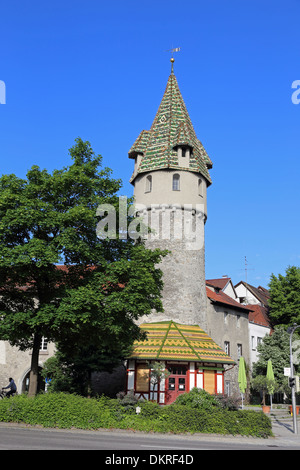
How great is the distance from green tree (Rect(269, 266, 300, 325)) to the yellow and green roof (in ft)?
64.8

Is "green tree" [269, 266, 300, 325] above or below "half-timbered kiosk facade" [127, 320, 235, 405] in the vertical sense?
above

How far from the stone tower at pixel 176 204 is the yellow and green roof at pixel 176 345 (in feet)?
3.11

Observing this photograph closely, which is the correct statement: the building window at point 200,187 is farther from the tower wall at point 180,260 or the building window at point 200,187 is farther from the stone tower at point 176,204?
the tower wall at point 180,260

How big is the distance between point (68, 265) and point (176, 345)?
1119cm

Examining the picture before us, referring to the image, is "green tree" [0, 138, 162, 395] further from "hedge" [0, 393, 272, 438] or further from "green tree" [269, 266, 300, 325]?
"green tree" [269, 266, 300, 325]

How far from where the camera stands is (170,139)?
1438 inches

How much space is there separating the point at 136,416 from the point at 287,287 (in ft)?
112

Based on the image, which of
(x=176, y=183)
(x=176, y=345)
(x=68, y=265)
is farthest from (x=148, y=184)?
(x=68, y=265)

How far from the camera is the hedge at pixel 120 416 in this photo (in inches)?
720

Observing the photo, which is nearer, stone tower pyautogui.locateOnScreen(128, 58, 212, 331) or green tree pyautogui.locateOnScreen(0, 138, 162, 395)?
green tree pyautogui.locateOnScreen(0, 138, 162, 395)

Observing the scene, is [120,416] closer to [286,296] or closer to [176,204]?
[176,204]

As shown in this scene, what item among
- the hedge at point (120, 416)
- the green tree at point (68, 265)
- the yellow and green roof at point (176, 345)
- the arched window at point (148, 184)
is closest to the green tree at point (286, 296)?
the yellow and green roof at point (176, 345)

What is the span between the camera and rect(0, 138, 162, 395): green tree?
19.8 metres

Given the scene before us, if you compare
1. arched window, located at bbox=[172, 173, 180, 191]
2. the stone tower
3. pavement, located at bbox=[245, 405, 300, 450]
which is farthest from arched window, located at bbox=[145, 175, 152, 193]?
pavement, located at bbox=[245, 405, 300, 450]
